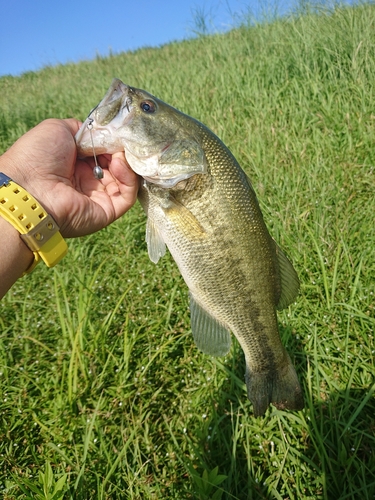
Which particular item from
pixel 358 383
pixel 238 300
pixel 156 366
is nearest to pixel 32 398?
pixel 156 366

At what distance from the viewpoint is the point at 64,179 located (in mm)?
1829

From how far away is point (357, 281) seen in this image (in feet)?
7.89

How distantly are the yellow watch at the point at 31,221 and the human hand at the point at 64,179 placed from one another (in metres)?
0.10

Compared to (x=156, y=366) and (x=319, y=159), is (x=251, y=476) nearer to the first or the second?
(x=156, y=366)

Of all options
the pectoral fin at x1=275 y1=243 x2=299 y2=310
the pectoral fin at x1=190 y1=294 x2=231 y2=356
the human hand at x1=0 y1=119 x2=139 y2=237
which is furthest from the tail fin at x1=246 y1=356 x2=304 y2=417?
the human hand at x1=0 y1=119 x2=139 y2=237

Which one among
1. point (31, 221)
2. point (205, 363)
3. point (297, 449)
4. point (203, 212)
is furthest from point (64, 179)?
point (297, 449)

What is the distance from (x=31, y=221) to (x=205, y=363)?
4.50 feet

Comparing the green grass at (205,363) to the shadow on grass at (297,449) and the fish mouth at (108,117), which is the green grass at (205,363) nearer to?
the shadow on grass at (297,449)

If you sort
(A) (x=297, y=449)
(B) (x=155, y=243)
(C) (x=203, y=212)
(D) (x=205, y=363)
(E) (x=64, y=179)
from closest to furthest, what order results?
(C) (x=203, y=212), (B) (x=155, y=243), (E) (x=64, y=179), (A) (x=297, y=449), (D) (x=205, y=363)

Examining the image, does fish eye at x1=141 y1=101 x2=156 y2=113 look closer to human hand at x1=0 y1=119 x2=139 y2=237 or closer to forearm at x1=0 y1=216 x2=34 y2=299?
human hand at x1=0 y1=119 x2=139 y2=237

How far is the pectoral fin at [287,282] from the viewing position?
5.54ft

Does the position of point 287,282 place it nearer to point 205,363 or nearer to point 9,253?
point 205,363

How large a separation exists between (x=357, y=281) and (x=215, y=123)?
280cm

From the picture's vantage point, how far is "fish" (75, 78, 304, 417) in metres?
1.52
